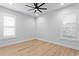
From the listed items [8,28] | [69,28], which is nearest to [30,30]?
[8,28]

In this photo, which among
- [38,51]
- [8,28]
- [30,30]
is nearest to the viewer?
[8,28]

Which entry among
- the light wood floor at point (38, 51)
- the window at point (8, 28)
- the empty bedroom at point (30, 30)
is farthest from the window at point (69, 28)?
the window at point (8, 28)

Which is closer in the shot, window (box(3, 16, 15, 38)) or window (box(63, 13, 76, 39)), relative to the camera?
window (box(3, 16, 15, 38))

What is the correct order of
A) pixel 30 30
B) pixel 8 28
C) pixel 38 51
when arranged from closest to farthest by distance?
pixel 8 28
pixel 30 30
pixel 38 51

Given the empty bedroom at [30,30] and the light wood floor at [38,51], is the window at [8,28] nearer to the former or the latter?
the empty bedroom at [30,30]

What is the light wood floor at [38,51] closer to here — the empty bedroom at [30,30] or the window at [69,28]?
the empty bedroom at [30,30]

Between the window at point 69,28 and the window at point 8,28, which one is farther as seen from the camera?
the window at point 69,28

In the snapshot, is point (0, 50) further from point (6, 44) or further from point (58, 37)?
point (58, 37)

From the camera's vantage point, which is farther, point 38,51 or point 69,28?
point 38,51

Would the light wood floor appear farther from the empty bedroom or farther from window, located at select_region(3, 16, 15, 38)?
window, located at select_region(3, 16, 15, 38)

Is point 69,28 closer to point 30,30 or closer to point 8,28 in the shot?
point 30,30

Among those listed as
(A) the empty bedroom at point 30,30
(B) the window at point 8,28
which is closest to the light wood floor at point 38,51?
(A) the empty bedroom at point 30,30

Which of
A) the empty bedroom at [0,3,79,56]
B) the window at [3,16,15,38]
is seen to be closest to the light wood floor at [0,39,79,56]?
the empty bedroom at [0,3,79,56]

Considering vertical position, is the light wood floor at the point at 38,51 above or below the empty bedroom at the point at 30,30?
below
